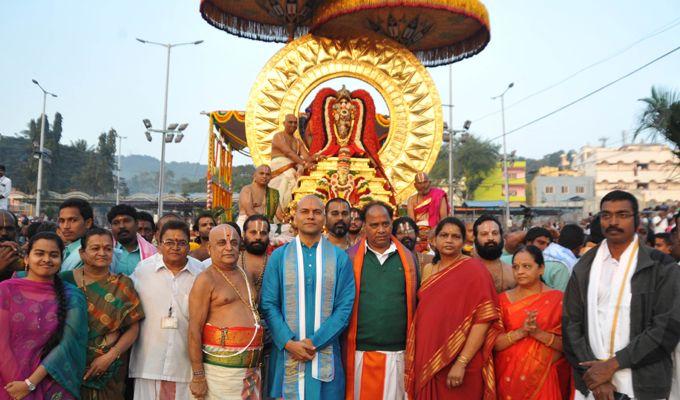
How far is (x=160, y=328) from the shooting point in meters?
3.81

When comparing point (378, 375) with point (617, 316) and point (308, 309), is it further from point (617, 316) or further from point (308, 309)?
point (617, 316)

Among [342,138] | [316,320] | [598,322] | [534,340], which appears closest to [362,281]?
[316,320]

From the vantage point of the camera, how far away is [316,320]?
12.6ft

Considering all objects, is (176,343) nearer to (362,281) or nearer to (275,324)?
(275,324)

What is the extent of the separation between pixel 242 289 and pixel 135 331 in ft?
2.29

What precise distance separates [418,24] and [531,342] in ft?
27.0

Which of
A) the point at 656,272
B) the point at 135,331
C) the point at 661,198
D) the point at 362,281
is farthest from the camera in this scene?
the point at 661,198

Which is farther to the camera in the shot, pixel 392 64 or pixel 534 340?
pixel 392 64

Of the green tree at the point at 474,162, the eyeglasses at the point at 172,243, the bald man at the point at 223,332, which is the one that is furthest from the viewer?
the green tree at the point at 474,162

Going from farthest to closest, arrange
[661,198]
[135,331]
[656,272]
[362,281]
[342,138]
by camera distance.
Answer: [661,198]
[342,138]
[362,281]
[135,331]
[656,272]

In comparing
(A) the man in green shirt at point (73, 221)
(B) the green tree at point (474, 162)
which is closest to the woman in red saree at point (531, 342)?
(A) the man in green shirt at point (73, 221)

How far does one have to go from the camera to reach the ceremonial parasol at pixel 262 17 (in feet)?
35.9

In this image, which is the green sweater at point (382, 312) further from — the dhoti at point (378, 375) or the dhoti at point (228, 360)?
the dhoti at point (228, 360)

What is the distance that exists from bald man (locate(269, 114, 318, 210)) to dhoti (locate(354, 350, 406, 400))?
5336 mm
